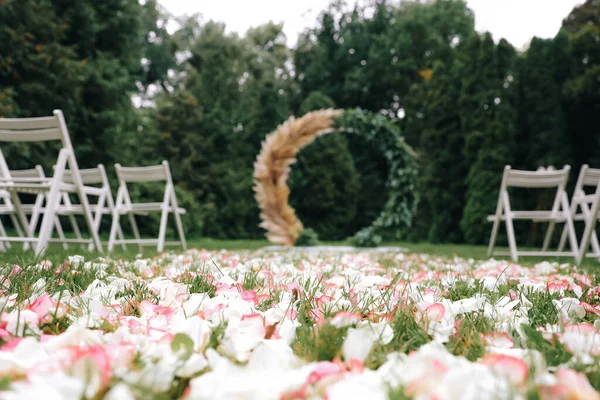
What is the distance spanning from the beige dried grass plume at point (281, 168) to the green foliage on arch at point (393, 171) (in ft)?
2.36

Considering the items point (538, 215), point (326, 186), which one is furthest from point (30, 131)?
point (326, 186)

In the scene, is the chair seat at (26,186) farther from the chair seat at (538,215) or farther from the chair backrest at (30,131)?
the chair seat at (538,215)

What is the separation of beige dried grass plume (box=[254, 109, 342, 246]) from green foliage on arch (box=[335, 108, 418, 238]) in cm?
72

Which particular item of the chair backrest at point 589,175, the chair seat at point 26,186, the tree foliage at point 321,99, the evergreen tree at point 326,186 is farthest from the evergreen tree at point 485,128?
the chair seat at point 26,186

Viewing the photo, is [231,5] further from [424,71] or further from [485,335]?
[485,335]

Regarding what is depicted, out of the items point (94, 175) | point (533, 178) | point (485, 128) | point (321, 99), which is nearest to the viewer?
point (533, 178)

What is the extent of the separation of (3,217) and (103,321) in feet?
34.2

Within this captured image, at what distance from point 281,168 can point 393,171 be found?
84.2 inches

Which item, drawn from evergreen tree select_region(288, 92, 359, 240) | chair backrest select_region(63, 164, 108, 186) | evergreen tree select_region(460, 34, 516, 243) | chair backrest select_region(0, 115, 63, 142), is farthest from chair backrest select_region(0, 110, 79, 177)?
evergreen tree select_region(288, 92, 359, 240)

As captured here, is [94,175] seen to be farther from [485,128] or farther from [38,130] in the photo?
[485,128]

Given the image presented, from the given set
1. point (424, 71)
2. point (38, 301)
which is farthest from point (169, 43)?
point (38, 301)

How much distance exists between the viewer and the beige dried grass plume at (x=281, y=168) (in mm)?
8047

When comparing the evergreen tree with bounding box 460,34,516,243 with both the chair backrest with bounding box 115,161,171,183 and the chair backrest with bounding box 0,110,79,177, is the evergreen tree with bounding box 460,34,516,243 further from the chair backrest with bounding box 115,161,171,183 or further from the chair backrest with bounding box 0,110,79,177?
the chair backrest with bounding box 0,110,79,177

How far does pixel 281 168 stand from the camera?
8.16 m
